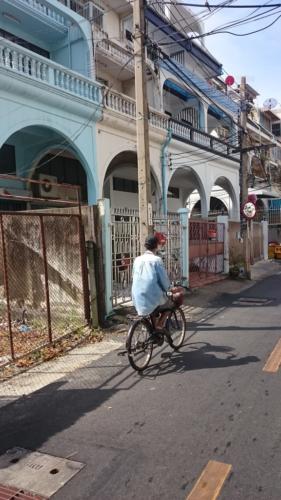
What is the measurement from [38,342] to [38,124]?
18.2 feet

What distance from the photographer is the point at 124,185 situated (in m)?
17.8

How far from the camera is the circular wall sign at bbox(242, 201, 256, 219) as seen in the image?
1488 cm

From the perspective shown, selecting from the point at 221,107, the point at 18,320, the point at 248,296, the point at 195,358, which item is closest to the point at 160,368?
the point at 195,358

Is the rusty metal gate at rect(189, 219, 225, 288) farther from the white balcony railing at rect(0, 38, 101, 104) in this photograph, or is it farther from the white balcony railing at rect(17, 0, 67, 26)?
the white balcony railing at rect(17, 0, 67, 26)

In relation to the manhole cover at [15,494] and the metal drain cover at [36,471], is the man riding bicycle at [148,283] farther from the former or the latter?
the manhole cover at [15,494]

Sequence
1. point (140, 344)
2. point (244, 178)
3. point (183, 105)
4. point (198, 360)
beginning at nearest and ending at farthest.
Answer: point (140, 344)
point (198, 360)
point (244, 178)
point (183, 105)

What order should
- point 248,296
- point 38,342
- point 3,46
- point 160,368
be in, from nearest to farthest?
1. point 160,368
2. point 38,342
3. point 3,46
4. point 248,296

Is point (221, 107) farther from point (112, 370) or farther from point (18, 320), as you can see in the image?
point (112, 370)

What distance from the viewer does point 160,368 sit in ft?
18.1

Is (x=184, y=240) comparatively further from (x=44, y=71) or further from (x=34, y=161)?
(x=44, y=71)

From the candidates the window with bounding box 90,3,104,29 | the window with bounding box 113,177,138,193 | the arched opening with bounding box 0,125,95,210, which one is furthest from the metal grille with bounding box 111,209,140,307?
the window with bounding box 90,3,104,29

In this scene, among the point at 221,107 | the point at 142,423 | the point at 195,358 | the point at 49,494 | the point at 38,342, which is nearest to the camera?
the point at 49,494

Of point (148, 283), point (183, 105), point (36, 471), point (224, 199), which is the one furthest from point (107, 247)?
point (224, 199)

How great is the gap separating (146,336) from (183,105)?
1747 cm
